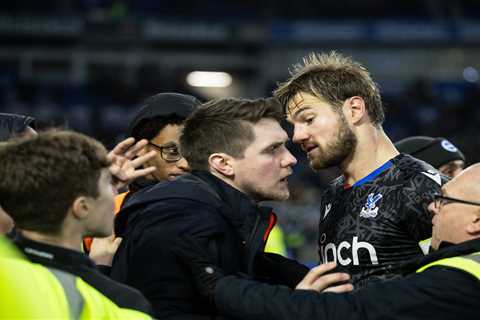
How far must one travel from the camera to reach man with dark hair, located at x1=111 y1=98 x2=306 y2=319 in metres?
2.63

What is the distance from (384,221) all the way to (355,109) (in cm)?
58

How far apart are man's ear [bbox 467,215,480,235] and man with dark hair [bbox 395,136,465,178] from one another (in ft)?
7.37

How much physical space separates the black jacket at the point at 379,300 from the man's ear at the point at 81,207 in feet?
1.63

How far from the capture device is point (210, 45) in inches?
782

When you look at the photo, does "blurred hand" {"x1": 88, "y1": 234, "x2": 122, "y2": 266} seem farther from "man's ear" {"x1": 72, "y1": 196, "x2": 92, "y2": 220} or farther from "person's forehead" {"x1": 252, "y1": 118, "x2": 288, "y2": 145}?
"man's ear" {"x1": 72, "y1": 196, "x2": 92, "y2": 220}

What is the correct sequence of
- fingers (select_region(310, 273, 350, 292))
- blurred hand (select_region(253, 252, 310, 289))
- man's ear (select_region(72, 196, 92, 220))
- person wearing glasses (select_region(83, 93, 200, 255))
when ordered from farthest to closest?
person wearing glasses (select_region(83, 93, 200, 255)), blurred hand (select_region(253, 252, 310, 289)), fingers (select_region(310, 273, 350, 292)), man's ear (select_region(72, 196, 92, 220))

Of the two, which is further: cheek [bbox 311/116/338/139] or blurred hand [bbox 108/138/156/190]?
cheek [bbox 311/116/338/139]

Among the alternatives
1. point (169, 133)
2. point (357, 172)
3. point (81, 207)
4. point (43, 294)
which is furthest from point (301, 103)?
point (43, 294)

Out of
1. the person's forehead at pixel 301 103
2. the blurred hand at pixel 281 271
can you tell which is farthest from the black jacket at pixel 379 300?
the person's forehead at pixel 301 103

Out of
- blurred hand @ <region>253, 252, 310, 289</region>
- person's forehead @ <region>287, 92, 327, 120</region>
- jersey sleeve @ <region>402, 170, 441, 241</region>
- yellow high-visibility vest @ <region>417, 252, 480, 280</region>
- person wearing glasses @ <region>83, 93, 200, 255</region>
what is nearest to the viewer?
yellow high-visibility vest @ <region>417, 252, 480, 280</region>

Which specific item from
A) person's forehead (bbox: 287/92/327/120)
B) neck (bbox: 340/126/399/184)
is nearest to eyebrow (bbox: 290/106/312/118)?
person's forehead (bbox: 287/92/327/120)

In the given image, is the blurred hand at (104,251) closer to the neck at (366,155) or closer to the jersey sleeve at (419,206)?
the neck at (366,155)

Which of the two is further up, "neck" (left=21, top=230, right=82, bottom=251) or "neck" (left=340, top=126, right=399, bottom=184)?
"neck" (left=340, top=126, right=399, bottom=184)

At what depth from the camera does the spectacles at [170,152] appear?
150 inches
